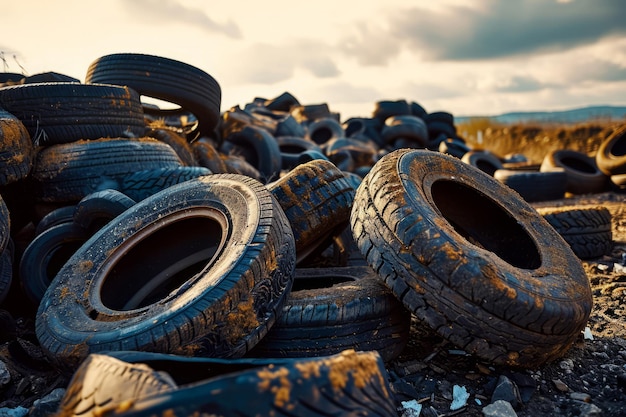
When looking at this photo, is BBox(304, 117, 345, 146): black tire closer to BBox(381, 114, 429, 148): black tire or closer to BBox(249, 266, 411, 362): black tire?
BBox(381, 114, 429, 148): black tire

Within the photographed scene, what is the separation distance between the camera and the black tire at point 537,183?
23.9ft

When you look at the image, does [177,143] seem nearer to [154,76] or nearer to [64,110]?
[154,76]

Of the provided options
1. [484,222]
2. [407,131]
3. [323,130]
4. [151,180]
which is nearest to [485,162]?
[407,131]

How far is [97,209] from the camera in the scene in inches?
114

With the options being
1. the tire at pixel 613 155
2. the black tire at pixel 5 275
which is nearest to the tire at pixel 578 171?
the tire at pixel 613 155

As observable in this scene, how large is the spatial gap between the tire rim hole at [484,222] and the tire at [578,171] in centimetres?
590

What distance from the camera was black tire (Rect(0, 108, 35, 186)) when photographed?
10.1 feet

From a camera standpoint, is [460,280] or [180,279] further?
[180,279]

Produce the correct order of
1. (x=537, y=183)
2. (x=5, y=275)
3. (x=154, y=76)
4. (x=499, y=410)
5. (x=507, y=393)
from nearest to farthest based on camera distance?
1. (x=499, y=410)
2. (x=507, y=393)
3. (x=5, y=275)
4. (x=154, y=76)
5. (x=537, y=183)

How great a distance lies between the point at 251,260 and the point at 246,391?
1.03m

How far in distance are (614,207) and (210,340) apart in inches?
284

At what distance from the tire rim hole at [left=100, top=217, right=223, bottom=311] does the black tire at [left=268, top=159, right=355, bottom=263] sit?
49 centimetres

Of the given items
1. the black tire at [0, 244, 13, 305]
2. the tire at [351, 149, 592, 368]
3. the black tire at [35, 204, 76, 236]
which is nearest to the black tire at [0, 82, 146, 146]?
the black tire at [35, 204, 76, 236]

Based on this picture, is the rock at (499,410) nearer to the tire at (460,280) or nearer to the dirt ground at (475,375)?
the dirt ground at (475,375)
